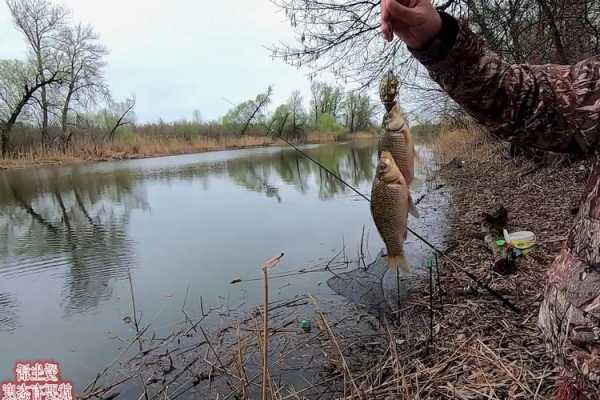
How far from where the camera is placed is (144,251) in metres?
7.11

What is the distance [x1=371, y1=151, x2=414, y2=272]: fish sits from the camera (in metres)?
1.82

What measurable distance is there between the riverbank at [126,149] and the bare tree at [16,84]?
3.45m

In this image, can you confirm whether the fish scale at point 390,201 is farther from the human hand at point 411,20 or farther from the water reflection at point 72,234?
the water reflection at point 72,234

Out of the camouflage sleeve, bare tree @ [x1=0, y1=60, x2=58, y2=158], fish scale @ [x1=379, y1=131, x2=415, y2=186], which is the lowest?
fish scale @ [x1=379, y1=131, x2=415, y2=186]

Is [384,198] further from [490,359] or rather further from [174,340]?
[174,340]

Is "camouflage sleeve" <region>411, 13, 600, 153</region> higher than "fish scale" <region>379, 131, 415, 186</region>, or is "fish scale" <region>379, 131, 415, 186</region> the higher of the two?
"camouflage sleeve" <region>411, 13, 600, 153</region>

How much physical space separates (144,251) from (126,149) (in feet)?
81.1

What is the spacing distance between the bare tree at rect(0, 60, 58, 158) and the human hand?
3137 cm

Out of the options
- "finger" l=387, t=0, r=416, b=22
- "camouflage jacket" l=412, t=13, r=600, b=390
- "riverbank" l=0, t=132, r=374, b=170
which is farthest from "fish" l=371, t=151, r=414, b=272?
"riverbank" l=0, t=132, r=374, b=170

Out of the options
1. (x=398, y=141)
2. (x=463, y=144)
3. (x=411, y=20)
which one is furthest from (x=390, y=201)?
(x=463, y=144)

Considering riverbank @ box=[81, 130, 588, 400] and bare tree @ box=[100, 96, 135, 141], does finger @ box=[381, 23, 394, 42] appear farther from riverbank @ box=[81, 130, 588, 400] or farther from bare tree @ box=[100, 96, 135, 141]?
bare tree @ box=[100, 96, 135, 141]

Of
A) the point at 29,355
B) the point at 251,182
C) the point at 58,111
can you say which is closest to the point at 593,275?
the point at 29,355

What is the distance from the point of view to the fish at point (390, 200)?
1.82 metres

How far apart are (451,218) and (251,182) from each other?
27.3ft
